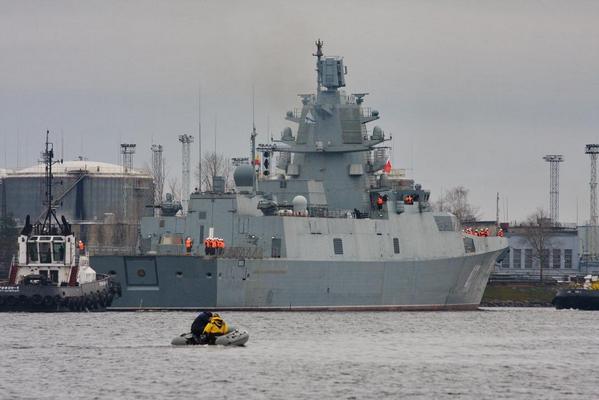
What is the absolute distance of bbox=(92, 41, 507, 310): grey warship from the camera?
264 feet

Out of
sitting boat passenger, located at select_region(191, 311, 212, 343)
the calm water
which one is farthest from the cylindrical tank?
sitting boat passenger, located at select_region(191, 311, 212, 343)

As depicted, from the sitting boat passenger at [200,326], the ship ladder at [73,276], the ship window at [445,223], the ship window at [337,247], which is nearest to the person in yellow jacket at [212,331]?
the sitting boat passenger at [200,326]

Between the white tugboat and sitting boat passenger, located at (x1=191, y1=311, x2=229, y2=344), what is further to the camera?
the white tugboat

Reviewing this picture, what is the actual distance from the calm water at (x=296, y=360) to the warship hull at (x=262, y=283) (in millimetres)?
3351

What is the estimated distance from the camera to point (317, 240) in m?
84.3

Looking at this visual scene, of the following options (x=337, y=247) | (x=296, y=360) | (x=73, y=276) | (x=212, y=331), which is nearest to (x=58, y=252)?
(x=73, y=276)

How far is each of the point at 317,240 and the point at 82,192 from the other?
2663 inches

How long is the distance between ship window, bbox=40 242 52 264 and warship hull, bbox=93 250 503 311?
289cm

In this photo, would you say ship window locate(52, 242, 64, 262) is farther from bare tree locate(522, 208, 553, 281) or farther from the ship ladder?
Result: bare tree locate(522, 208, 553, 281)

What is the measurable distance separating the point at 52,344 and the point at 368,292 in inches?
1207

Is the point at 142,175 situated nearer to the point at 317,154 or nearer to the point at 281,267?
the point at 317,154

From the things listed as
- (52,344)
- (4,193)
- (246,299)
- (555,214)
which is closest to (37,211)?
(4,193)

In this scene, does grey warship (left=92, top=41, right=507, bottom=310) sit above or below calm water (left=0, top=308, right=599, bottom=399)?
above

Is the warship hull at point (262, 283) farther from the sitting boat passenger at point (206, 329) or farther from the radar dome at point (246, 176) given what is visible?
the sitting boat passenger at point (206, 329)
